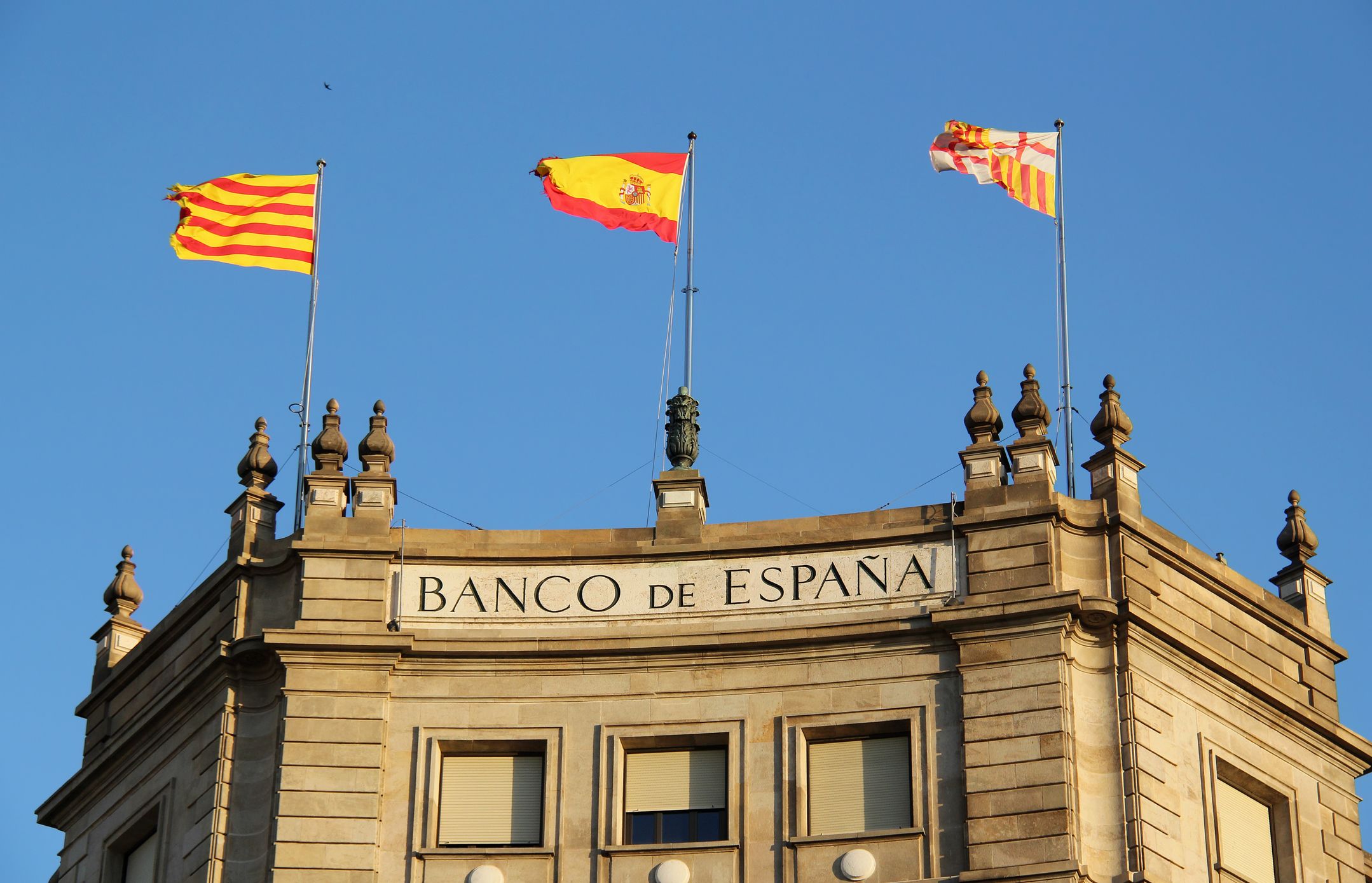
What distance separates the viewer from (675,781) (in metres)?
43.3

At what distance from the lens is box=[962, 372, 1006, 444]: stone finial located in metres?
45.3

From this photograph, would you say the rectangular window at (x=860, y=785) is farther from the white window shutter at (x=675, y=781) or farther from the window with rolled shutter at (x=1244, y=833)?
the window with rolled shutter at (x=1244, y=833)

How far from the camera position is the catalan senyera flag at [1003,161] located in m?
49.5

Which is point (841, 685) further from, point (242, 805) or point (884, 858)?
point (242, 805)

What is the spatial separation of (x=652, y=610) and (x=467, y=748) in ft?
11.7

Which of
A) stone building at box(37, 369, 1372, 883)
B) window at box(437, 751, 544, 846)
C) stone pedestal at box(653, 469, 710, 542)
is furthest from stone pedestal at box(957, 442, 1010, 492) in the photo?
window at box(437, 751, 544, 846)

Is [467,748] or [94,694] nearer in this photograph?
[467,748]

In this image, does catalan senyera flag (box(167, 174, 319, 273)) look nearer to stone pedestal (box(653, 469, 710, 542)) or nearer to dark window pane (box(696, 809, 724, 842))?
stone pedestal (box(653, 469, 710, 542))

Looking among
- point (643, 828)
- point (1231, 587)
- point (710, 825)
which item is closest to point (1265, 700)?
point (1231, 587)

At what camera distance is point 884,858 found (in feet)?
137

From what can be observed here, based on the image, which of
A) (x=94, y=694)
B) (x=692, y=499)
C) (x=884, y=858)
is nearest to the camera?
(x=884, y=858)

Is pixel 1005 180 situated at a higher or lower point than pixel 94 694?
higher

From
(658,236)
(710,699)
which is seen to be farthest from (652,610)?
(658,236)

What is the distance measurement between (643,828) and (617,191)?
12.0 m
